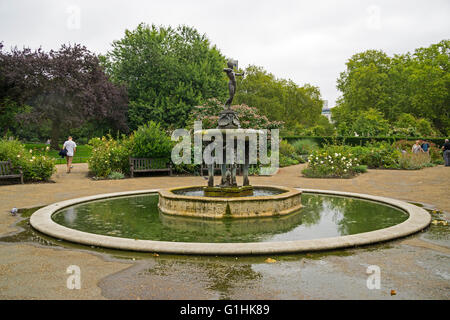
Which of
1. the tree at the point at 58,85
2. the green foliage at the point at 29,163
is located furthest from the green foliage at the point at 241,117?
the tree at the point at 58,85

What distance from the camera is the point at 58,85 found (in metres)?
29.5

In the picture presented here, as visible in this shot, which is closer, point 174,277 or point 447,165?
point 174,277

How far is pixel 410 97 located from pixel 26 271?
5303cm

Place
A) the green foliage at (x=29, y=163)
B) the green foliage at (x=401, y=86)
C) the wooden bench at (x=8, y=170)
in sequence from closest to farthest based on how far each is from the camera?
the wooden bench at (x=8, y=170) < the green foliage at (x=29, y=163) < the green foliage at (x=401, y=86)

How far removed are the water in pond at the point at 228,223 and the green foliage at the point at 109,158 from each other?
6847 millimetres

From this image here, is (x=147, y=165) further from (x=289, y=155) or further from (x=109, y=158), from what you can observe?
(x=289, y=155)

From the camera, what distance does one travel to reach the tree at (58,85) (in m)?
28.4

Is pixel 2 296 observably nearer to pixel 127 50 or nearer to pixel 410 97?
pixel 127 50

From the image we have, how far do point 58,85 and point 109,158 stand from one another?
16.0m

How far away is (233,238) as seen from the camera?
6.31m

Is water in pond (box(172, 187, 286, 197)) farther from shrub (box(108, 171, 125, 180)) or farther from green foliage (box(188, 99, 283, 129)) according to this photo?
green foliage (box(188, 99, 283, 129))

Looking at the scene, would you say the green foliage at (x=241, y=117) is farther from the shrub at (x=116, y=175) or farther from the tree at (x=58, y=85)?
the tree at (x=58, y=85)
